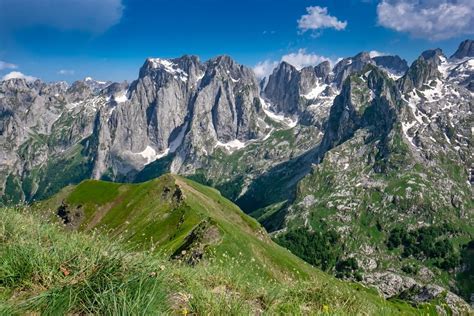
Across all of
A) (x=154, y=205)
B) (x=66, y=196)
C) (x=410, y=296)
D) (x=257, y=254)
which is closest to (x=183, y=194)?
(x=154, y=205)

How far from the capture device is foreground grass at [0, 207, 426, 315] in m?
7.64

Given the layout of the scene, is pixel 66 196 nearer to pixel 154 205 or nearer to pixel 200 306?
pixel 154 205

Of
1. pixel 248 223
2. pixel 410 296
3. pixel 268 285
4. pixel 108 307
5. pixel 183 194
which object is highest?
pixel 108 307

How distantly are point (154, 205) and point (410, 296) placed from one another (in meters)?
75.6

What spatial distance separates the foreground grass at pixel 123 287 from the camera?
7.64 meters

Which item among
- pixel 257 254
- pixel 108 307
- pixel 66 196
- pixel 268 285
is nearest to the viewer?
pixel 108 307

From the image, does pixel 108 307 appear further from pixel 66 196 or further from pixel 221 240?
pixel 66 196

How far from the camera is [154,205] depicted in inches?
4628

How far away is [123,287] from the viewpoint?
25.7ft

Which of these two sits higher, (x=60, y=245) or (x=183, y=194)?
(x=60, y=245)

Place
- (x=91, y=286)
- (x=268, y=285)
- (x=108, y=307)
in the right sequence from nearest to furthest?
(x=108, y=307) → (x=91, y=286) → (x=268, y=285)

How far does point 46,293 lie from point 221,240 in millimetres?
69508

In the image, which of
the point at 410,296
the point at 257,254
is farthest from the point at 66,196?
the point at 410,296

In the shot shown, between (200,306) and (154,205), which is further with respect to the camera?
(154,205)
